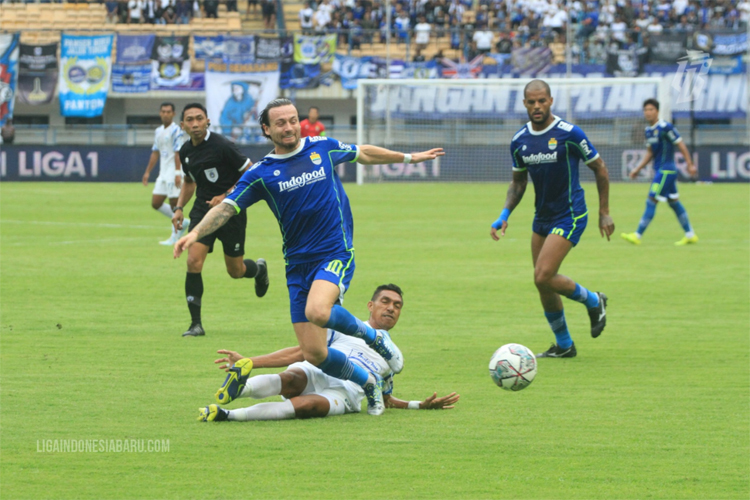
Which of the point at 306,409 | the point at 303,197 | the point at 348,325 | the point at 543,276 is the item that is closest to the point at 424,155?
the point at 303,197

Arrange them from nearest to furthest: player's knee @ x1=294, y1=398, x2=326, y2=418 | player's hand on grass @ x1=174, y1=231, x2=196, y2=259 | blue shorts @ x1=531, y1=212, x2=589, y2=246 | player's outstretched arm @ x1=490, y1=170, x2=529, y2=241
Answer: player's hand on grass @ x1=174, y1=231, x2=196, y2=259
player's knee @ x1=294, y1=398, x2=326, y2=418
blue shorts @ x1=531, y1=212, x2=589, y2=246
player's outstretched arm @ x1=490, y1=170, x2=529, y2=241

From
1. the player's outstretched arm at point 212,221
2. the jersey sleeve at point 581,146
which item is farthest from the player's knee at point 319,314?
the jersey sleeve at point 581,146

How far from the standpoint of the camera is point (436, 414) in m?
6.80

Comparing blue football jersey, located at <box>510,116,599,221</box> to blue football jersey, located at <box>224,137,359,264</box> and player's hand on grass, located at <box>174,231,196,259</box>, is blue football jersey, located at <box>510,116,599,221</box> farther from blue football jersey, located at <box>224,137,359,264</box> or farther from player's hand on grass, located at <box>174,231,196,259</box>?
player's hand on grass, located at <box>174,231,196,259</box>

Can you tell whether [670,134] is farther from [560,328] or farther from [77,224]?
[77,224]

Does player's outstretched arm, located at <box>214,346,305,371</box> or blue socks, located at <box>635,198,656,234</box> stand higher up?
player's outstretched arm, located at <box>214,346,305,371</box>

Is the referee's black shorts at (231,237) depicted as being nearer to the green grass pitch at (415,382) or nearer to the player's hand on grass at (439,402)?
the green grass pitch at (415,382)

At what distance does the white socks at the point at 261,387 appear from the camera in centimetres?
650

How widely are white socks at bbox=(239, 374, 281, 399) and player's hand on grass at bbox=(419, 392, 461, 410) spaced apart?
Answer: 40.1 inches

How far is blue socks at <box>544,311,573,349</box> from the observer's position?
908 centimetres

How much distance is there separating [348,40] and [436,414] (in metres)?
38.3

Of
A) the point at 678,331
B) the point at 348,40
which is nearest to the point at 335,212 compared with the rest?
the point at 678,331

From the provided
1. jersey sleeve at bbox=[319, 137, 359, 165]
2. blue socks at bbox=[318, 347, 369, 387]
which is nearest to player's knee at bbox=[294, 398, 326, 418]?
blue socks at bbox=[318, 347, 369, 387]

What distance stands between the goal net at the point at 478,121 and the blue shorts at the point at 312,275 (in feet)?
99.5
